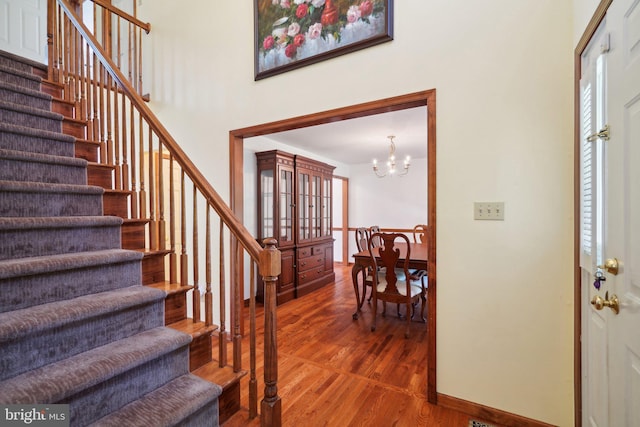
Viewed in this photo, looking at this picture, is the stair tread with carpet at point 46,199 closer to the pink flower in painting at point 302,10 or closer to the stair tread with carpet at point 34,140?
the stair tread with carpet at point 34,140

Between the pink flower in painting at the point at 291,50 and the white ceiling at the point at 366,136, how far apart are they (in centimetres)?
122

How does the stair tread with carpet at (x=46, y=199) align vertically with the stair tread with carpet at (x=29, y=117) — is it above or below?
below

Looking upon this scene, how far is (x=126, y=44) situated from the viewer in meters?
3.66

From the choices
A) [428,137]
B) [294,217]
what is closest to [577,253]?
[428,137]

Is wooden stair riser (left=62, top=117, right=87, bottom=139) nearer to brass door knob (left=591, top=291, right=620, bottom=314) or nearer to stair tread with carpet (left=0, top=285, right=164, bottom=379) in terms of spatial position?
stair tread with carpet (left=0, top=285, right=164, bottom=379)

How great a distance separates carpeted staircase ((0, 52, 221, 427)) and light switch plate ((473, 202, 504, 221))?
166 cm

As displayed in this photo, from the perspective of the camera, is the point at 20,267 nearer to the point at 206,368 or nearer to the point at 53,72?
the point at 206,368

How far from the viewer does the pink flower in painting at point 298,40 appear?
2.29m

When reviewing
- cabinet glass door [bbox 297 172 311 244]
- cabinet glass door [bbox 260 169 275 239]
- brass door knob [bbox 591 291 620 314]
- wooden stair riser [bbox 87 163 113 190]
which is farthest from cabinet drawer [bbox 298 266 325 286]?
brass door knob [bbox 591 291 620 314]

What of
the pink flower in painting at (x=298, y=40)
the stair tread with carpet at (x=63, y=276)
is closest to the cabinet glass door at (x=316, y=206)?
the pink flower in painting at (x=298, y=40)

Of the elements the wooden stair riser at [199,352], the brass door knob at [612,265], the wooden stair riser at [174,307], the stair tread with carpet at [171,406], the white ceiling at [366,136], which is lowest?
the stair tread with carpet at [171,406]

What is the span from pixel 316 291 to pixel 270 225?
1322 mm

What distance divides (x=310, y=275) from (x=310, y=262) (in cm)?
20

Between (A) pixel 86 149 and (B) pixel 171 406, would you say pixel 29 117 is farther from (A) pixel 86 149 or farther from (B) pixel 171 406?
(B) pixel 171 406
